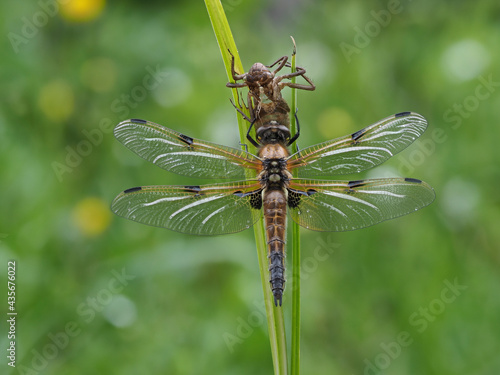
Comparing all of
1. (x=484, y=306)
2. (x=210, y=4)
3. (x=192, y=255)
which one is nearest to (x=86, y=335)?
(x=192, y=255)

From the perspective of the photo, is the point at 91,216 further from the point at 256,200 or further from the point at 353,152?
the point at 353,152

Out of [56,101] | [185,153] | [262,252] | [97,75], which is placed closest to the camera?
[262,252]

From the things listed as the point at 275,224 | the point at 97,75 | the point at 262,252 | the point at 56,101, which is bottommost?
the point at 262,252

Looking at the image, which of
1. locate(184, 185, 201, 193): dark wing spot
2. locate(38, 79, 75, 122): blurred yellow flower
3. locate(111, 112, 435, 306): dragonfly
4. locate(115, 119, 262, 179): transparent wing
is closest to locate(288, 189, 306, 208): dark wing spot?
locate(111, 112, 435, 306): dragonfly

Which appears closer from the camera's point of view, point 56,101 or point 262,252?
point 262,252

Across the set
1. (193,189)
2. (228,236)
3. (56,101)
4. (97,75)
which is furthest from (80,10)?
(193,189)

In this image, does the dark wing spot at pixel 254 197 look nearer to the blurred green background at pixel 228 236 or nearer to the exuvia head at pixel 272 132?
the exuvia head at pixel 272 132

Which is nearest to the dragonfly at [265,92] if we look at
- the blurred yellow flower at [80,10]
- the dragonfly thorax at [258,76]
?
the dragonfly thorax at [258,76]

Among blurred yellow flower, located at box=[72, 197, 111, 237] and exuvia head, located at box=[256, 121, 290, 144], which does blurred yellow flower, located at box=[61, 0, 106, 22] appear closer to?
blurred yellow flower, located at box=[72, 197, 111, 237]
